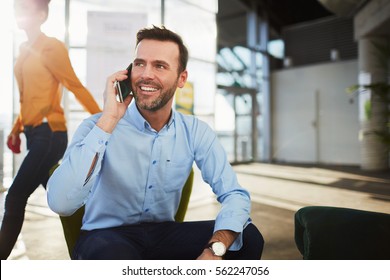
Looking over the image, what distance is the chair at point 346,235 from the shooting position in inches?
45.4

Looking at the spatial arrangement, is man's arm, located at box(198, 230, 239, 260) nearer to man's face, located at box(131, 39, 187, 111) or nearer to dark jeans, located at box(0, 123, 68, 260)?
man's face, located at box(131, 39, 187, 111)

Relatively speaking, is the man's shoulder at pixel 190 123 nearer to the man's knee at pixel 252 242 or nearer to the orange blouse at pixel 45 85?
the man's knee at pixel 252 242

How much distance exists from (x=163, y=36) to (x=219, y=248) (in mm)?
784

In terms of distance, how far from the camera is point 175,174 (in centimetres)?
129

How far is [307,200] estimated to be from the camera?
380cm

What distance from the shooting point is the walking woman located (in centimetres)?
176

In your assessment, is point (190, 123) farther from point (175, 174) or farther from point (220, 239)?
point (220, 239)

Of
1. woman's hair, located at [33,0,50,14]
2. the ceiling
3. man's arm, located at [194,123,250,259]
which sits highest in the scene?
the ceiling

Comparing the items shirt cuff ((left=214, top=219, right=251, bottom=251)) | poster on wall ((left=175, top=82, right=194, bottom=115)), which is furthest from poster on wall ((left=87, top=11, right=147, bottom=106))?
shirt cuff ((left=214, top=219, right=251, bottom=251))

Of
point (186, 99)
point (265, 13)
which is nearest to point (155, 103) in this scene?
point (186, 99)

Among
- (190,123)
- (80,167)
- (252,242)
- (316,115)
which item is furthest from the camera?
(316,115)

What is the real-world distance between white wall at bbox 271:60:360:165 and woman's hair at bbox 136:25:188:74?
7454mm
